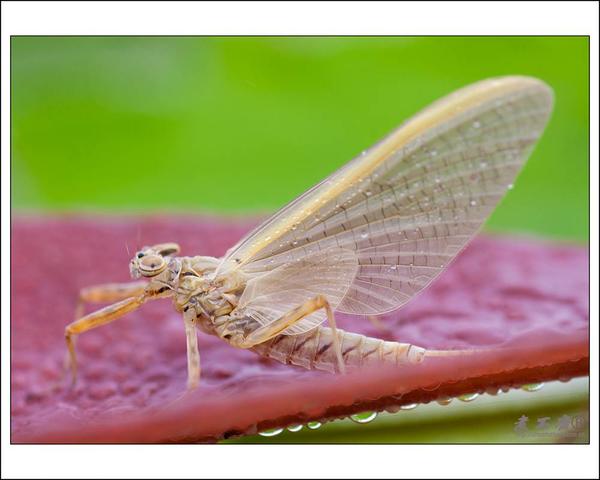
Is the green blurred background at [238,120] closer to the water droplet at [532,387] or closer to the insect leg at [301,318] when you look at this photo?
the insect leg at [301,318]

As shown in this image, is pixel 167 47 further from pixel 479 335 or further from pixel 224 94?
pixel 479 335

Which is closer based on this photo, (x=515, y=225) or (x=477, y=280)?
(x=477, y=280)

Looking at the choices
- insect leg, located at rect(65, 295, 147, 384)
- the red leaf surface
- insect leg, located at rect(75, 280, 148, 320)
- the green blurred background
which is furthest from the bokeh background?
insect leg, located at rect(65, 295, 147, 384)

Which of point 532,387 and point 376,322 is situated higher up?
point 376,322

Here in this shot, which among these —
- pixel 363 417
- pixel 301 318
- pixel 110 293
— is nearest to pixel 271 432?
pixel 363 417

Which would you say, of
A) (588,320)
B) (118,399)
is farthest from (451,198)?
(118,399)

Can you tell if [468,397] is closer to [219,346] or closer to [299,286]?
[299,286]
